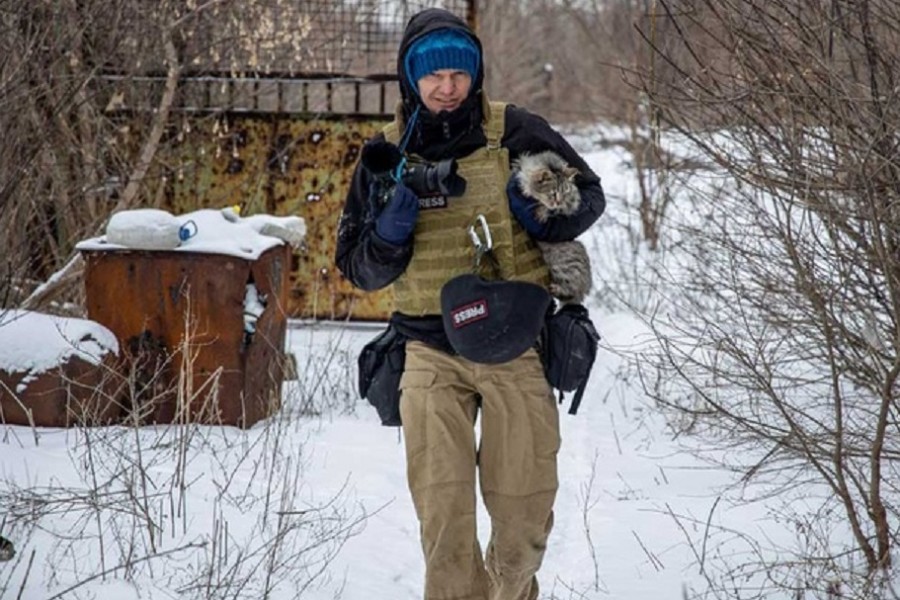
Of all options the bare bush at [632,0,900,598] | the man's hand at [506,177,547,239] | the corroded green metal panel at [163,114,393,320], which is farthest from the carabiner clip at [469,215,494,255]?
the corroded green metal panel at [163,114,393,320]

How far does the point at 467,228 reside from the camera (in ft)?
11.8

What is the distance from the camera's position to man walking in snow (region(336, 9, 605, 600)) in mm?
3559

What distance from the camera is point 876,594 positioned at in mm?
3791

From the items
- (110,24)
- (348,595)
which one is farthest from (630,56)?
(348,595)

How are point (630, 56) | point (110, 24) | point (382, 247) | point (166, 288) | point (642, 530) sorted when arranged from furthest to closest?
point (630, 56)
point (110, 24)
point (166, 288)
point (642, 530)
point (382, 247)

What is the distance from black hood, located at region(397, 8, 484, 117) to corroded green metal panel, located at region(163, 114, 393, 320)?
5.61 meters

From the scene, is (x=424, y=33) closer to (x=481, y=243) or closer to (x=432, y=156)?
(x=432, y=156)

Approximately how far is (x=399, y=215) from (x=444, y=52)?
0.51 metres

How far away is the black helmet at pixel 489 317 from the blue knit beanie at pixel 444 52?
2.03 ft

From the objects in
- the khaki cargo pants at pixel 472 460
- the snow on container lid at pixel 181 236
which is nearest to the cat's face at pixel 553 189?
the khaki cargo pants at pixel 472 460

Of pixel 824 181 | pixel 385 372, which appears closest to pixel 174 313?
pixel 385 372

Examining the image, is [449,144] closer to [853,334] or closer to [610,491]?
[853,334]

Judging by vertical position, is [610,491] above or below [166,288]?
below

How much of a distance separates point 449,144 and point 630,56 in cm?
1086
